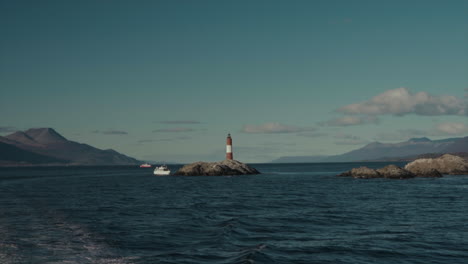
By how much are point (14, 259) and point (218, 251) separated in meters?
9.05

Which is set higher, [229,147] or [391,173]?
[229,147]

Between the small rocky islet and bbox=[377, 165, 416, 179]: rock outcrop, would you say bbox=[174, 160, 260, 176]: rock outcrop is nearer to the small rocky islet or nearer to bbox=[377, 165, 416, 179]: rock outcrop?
the small rocky islet

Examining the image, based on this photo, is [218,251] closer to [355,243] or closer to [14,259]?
[355,243]

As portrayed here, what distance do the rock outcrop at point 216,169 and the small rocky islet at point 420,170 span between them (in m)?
27.2

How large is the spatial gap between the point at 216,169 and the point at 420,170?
4701 cm

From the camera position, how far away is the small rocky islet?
85.4 meters

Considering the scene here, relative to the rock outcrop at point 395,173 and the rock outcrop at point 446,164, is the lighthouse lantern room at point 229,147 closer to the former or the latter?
the rock outcrop at point 395,173

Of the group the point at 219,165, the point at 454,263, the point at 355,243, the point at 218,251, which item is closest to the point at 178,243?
the point at 218,251

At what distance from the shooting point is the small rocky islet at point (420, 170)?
8538 centimetres

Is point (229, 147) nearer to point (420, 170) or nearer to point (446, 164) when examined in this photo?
point (420, 170)

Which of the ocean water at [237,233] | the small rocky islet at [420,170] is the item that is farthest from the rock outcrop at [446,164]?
the ocean water at [237,233]

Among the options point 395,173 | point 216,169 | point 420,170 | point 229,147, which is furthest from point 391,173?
point 229,147

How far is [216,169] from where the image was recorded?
107 metres

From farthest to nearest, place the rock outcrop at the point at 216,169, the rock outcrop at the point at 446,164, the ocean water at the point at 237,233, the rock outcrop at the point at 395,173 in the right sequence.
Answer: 1. the rock outcrop at the point at 216,169
2. the rock outcrop at the point at 446,164
3. the rock outcrop at the point at 395,173
4. the ocean water at the point at 237,233
